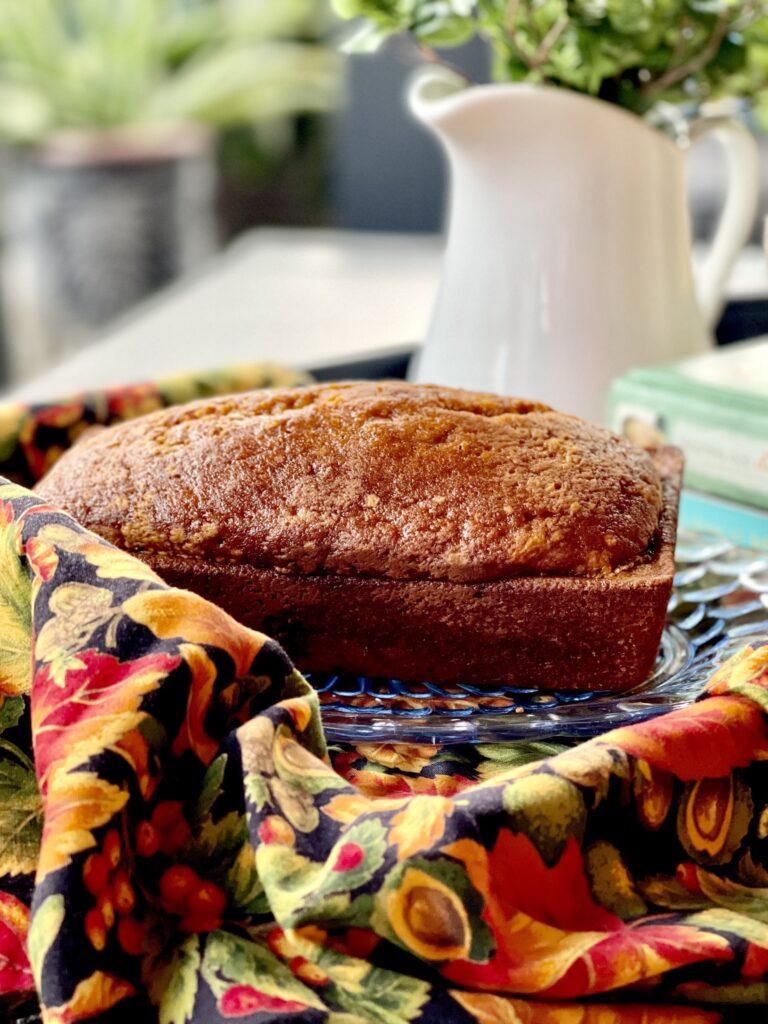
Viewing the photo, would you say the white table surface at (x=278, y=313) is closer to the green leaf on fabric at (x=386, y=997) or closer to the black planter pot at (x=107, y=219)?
the black planter pot at (x=107, y=219)

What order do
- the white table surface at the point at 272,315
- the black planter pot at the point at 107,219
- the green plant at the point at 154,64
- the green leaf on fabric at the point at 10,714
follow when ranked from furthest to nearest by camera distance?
the green plant at the point at 154,64, the black planter pot at the point at 107,219, the white table surface at the point at 272,315, the green leaf on fabric at the point at 10,714

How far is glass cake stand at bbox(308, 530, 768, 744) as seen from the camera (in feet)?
2.10

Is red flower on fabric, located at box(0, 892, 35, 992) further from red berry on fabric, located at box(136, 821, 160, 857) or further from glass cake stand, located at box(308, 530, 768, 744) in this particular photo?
glass cake stand, located at box(308, 530, 768, 744)

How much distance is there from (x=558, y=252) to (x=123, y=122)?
3351 mm

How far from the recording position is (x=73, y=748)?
525 millimetres

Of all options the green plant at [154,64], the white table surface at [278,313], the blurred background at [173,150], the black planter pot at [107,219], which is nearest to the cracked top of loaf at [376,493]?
the white table surface at [278,313]

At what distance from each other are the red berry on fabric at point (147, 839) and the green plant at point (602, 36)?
0.76m

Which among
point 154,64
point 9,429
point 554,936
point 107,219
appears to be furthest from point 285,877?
point 154,64

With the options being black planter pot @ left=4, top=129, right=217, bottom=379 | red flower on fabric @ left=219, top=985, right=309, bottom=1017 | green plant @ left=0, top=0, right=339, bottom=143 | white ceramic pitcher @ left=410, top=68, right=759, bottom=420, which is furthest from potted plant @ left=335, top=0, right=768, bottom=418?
green plant @ left=0, top=0, right=339, bottom=143

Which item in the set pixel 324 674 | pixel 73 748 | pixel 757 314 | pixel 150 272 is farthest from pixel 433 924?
pixel 150 272

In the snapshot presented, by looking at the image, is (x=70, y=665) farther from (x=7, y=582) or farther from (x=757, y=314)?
(x=757, y=314)

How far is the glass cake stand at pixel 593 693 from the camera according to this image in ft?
2.10

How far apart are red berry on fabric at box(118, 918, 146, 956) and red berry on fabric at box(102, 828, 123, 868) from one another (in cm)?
3

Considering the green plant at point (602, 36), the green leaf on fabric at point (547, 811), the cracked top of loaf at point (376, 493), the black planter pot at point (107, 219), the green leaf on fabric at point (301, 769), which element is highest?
the green plant at point (602, 36)
